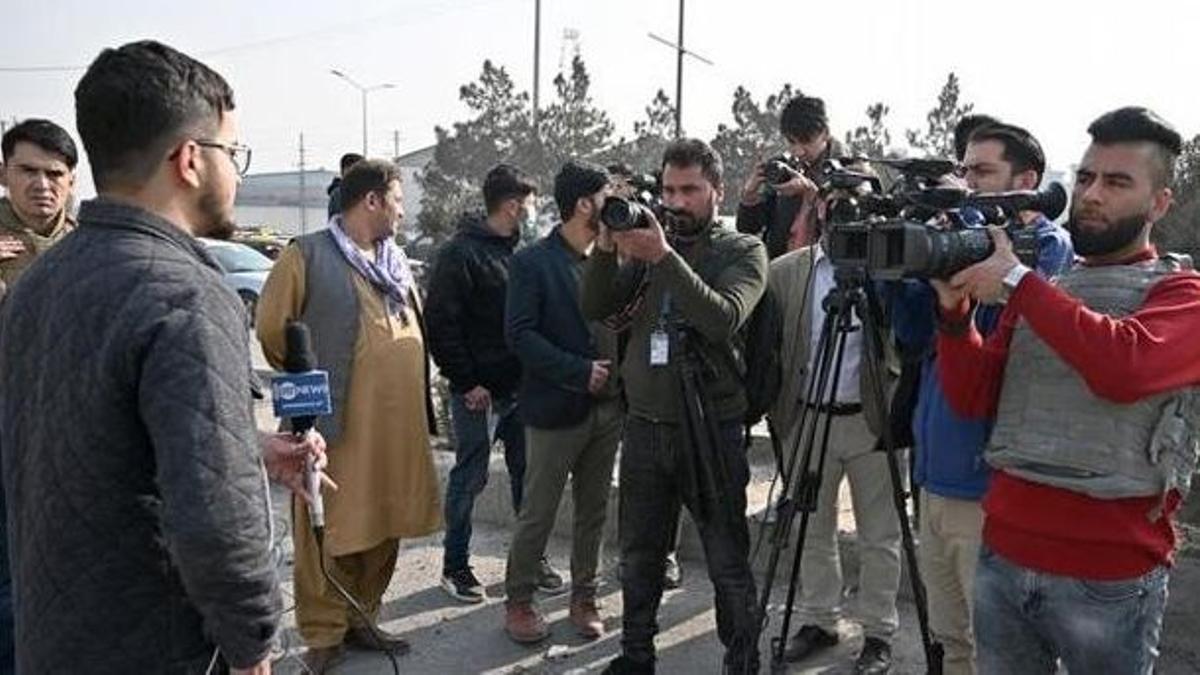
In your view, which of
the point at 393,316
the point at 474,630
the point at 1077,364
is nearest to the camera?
the point at 1077,364

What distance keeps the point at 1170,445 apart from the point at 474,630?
301cm

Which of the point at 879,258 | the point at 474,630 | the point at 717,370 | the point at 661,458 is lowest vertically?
the point at 474,630

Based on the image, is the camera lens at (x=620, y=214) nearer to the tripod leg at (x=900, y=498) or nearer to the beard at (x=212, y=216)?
the tripod leg at (x=900, y=498)

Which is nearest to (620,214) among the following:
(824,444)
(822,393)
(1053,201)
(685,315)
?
(685,315)

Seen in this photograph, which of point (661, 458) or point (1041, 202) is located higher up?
point (1041, 202)

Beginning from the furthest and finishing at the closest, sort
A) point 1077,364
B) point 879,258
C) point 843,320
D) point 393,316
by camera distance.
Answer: point 393,316, point 843,320, point 879,258, point 1077,364

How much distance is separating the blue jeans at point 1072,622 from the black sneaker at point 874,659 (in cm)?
145

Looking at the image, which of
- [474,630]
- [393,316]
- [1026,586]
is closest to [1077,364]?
[1026,586]

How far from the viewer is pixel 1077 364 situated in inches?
86.2

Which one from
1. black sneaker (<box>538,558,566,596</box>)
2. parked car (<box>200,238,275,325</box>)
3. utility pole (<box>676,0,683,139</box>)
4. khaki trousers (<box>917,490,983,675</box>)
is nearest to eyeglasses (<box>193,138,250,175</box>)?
khaki trousers (<box>917,490,983,675</box>)

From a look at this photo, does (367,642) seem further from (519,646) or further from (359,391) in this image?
(359,391)

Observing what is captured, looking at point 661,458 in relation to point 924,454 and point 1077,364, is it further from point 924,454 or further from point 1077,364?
point 1077,364

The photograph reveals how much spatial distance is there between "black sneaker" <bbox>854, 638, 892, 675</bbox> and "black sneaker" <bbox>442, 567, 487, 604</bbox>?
5.74 feet

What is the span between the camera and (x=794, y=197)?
199 inches
